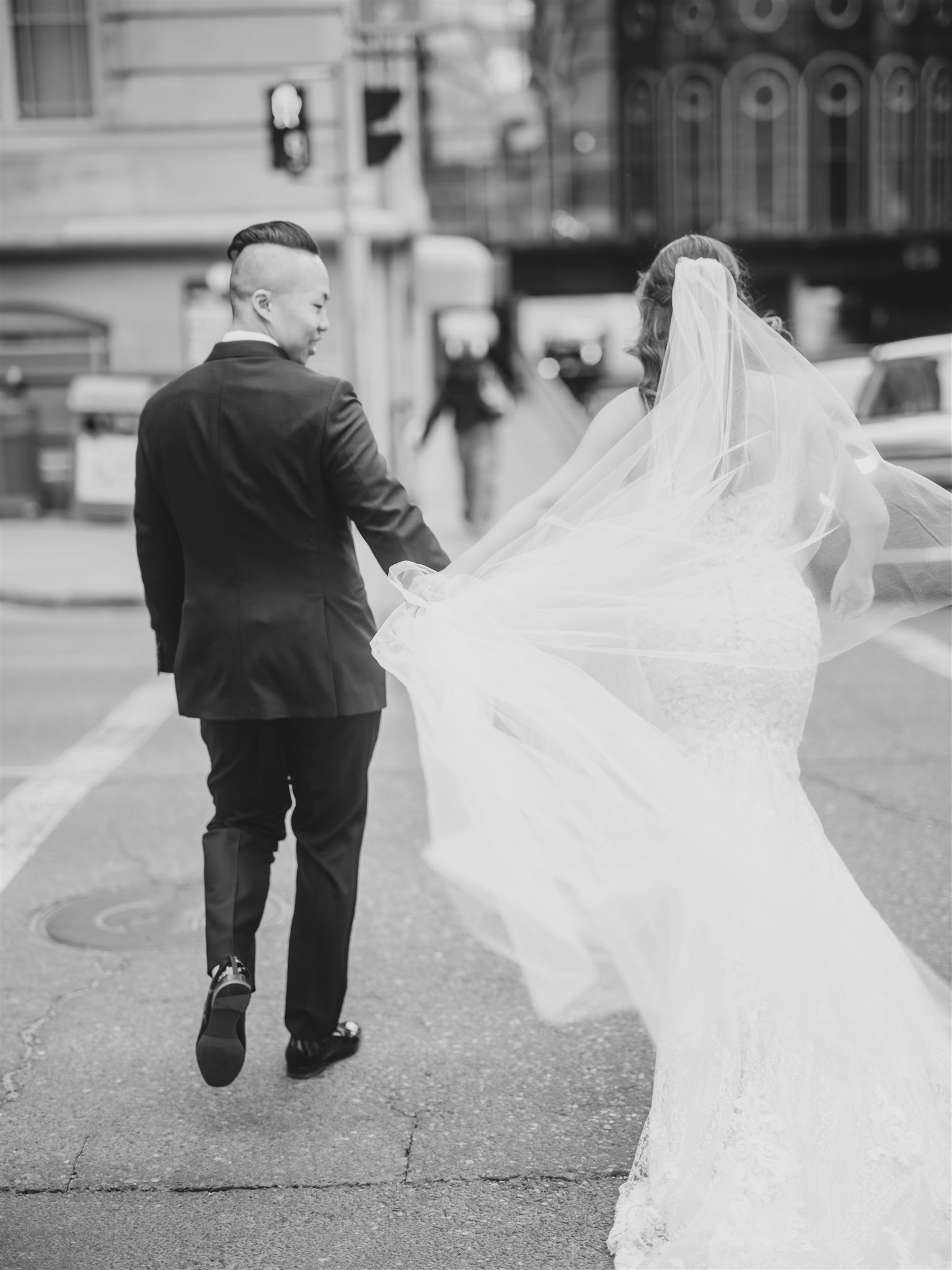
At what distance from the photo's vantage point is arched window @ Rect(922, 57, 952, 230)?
51344 millimetres

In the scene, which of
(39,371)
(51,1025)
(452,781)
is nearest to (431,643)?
(452,781)

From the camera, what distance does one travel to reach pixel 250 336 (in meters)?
3.56

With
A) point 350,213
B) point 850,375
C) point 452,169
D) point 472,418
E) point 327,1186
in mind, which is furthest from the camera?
point 452,169

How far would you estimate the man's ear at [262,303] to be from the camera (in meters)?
3.55

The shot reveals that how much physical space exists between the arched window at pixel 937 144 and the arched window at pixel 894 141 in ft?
1.10

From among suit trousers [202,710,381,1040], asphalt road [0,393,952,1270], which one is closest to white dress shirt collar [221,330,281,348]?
suit trousers [202,710,381,1040]

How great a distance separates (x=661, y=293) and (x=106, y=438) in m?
13.5

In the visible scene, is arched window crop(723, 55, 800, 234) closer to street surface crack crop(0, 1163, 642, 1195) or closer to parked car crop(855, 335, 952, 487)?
parked car crop(855, 335, 952, 487)

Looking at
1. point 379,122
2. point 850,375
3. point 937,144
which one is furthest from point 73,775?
point 937,144

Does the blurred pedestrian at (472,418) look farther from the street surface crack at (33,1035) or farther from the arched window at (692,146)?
the arched window at (692,146)

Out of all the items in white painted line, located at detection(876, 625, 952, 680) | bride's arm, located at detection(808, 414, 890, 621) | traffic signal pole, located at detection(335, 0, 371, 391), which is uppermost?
traffic signal pole, located at detection(335, 0, 371, 391)

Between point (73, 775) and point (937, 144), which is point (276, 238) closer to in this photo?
point (73, 775)

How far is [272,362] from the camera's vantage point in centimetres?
→ 351

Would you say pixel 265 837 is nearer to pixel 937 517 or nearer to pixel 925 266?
pixel 937 517
